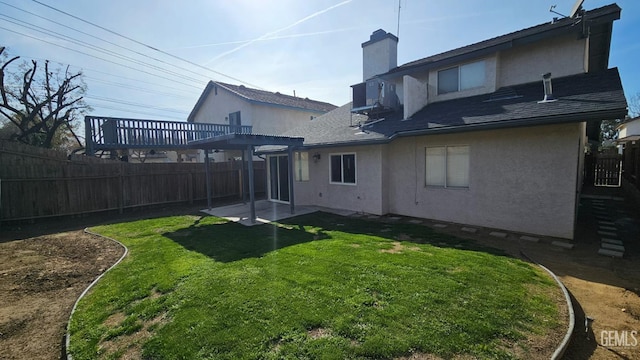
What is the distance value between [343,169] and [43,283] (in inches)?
330

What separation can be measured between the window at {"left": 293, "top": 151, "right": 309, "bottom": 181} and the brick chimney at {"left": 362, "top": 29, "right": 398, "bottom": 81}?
5149 millimetres

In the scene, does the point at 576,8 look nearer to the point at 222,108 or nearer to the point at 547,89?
the point at 547,89

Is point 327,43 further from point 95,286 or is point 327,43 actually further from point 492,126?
point 95,286

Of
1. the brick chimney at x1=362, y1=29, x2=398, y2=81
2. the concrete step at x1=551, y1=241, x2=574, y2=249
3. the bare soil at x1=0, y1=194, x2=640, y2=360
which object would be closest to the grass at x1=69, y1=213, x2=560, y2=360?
the bare soil at x1=0, y1=194, x2=640, y2=360

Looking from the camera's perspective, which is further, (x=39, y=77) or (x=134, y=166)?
(x=39, y=77)

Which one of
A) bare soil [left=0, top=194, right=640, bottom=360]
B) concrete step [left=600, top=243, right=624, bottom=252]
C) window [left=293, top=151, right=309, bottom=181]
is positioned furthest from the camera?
window [left=293, top=151, right=309, bottom=181]

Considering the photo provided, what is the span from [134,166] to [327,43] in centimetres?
1018

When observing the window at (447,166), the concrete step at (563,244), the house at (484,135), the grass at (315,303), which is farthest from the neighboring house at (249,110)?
the concrete step at (563,244)

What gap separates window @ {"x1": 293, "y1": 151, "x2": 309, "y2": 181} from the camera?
11.8m

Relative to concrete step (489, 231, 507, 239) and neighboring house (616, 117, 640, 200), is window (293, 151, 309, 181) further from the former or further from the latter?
neighboring house (616, 117, 640, 200)

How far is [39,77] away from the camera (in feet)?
57.8

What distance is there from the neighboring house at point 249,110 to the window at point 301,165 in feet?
20.7

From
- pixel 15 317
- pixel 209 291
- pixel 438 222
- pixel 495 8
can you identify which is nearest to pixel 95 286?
pixel 15 317

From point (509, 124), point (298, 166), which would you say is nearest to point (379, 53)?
point (298, 166)
